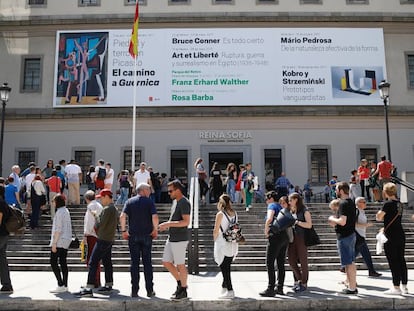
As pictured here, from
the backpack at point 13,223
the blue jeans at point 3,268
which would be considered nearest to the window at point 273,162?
the backpack at point 13,223

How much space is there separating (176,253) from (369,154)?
56.3 feet

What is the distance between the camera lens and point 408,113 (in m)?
21.4

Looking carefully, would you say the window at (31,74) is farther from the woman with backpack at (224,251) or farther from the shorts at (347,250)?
the shorts at (347,250)

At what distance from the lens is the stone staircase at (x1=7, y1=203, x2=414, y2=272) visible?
10.8 meters

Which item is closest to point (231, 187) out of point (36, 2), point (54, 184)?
point (54, 184)

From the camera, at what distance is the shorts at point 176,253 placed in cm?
689

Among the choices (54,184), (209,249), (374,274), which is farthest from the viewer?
(54,184)

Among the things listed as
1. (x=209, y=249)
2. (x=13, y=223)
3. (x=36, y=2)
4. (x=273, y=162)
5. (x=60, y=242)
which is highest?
(x=36, y=2)

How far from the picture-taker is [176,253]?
6.89 m

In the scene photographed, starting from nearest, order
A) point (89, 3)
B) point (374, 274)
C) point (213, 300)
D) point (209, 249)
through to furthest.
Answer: point (213, 300), point (374, 274), point (209, 249), point (89, 3)

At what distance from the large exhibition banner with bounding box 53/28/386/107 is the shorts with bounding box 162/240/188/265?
1473 cm

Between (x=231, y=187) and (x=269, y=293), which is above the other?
(x=231, y=187)

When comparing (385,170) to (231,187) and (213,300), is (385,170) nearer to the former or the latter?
(231,187)

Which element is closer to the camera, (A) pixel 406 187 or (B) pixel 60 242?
(B) pixel 60 242
